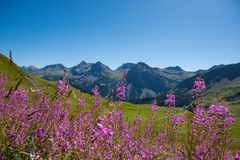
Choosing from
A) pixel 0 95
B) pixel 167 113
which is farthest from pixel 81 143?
pixel 0 95

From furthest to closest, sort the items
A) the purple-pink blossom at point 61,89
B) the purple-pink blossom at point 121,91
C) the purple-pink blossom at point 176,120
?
the purple-pink blossom at point 176,120 < the purple-pink blossom at point 121,91 < the purple-pink blossom at point 61,89

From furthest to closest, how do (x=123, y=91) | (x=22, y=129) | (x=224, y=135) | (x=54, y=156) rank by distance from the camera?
(x=123, y=91), (x=224, y=135), (x=22, y=129), (x=54, y=156)

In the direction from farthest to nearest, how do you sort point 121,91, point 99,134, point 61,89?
point 121,91
point 61,89
point 99,134

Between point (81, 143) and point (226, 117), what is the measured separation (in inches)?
122

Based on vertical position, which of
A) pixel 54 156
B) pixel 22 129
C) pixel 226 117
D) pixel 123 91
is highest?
pixel 123 91

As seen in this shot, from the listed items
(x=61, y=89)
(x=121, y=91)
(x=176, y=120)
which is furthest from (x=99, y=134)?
(x=176, y=120)

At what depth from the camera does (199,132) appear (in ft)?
15.0

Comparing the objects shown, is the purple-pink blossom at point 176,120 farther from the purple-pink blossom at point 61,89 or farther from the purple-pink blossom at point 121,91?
the purple-pink blossom at point 61,89

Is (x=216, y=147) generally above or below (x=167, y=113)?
below

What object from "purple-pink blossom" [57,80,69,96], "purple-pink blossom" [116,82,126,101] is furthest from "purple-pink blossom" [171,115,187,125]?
"purple-pink blossom" [57,80,69,96]

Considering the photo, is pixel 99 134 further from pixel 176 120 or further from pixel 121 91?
pixel 176 120

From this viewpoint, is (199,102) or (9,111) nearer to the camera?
(199,102)

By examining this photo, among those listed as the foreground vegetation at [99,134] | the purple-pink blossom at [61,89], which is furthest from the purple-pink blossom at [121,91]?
the purple-pink blossom at [61,89]

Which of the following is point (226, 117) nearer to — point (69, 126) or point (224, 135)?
point (224, 135)
